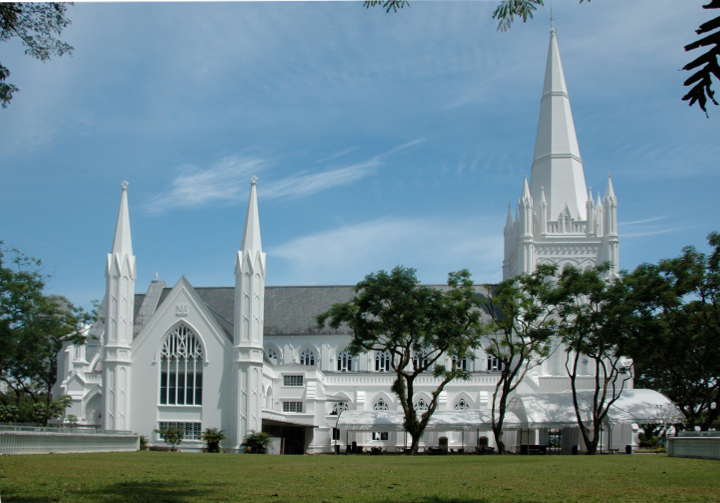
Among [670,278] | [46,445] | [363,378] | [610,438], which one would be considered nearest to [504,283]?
[670,278]

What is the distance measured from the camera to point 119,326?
2574 inches

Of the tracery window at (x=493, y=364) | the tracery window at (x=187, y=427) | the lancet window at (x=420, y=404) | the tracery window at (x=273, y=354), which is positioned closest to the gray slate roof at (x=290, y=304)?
the tracery window at (x=273, y=354)

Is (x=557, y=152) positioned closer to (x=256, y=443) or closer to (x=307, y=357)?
(x=307, y=357)

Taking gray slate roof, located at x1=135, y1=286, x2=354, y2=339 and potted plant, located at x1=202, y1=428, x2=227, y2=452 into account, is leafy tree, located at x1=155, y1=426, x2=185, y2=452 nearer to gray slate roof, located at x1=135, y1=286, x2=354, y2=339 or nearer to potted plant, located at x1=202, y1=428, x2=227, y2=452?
potted plant, located at x1=202, y1=428, x2=227, y2=452

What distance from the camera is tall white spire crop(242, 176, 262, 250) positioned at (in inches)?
2564

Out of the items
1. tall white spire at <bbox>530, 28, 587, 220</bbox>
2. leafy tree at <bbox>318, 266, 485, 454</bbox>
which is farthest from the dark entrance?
tall white spire at <bbox>530, 28, 587, 220</bbox>

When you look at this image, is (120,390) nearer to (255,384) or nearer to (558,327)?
(255,384)

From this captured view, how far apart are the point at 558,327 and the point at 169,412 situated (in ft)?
98.8

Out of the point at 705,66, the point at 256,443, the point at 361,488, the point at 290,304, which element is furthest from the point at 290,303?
the point at 705,66

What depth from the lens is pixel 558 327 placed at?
54.9 meters

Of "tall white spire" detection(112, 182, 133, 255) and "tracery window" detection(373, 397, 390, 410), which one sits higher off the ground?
"tall white spire" detection(112, 182, 133, 255)

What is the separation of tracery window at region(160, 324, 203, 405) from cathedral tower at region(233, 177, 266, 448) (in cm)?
364

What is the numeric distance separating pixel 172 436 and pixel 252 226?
57.1ft

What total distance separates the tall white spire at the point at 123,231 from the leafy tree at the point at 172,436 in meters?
16.0
